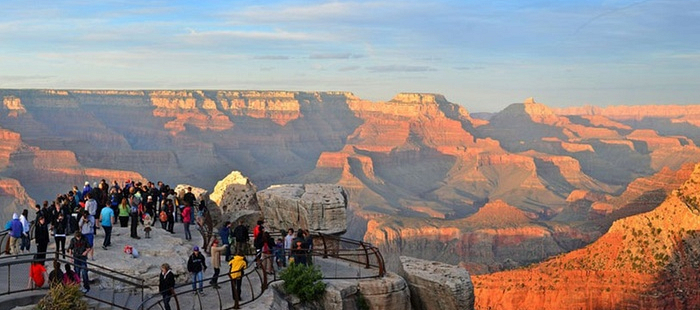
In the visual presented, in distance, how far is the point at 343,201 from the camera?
31.7 metres

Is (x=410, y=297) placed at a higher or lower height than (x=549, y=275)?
higher

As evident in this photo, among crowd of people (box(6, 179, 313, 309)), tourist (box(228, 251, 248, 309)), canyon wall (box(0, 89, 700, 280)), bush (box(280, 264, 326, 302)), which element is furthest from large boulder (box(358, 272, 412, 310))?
canyon wall (box(0, 89, 700, 280))

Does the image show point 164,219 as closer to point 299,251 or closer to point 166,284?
point 299,251

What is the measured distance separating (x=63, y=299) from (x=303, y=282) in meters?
7.00

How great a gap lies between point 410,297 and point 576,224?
258 ft

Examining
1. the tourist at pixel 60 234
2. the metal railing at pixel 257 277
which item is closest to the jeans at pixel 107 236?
the tourist at pixel 60 234

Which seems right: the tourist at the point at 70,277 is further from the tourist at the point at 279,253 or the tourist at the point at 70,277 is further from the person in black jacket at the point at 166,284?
the tourist at the point at 279,253

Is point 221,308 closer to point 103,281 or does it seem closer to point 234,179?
point 103,281

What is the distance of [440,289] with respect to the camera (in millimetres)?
25484

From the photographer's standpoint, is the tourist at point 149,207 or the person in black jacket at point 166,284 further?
the tourist at point 149,207

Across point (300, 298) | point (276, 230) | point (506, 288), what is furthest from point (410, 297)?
point (506, 288)

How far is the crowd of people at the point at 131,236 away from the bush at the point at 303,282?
2.78 feet

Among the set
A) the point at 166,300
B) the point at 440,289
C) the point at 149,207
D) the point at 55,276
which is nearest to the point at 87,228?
the point at 55,276

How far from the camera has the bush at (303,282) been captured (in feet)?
71.9
